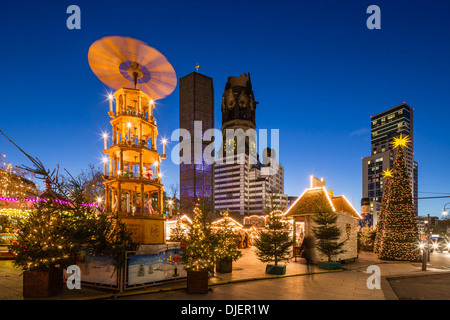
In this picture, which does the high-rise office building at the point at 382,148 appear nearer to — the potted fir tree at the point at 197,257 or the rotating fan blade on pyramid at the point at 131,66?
the rotating fan blade on pyramid at the point at 131,66

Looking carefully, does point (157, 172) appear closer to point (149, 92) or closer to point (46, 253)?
point (149, 92)

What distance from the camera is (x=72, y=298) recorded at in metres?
8.04

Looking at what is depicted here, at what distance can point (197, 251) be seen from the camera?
31.2 ft

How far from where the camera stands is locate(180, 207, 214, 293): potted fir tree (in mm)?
9047

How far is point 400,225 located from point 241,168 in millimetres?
133687

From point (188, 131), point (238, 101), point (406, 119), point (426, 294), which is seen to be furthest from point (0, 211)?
point (406, 119)

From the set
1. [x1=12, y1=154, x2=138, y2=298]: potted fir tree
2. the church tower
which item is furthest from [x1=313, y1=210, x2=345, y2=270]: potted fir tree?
the church tower

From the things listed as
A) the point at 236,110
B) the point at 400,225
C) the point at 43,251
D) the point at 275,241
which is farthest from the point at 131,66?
the point at 236,110

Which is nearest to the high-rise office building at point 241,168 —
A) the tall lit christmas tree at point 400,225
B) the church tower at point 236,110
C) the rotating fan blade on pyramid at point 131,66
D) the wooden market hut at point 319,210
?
the church tower at point 236,110

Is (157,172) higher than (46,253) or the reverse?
higher

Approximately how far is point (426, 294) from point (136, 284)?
10.4 metres

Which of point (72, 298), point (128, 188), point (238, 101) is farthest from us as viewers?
point (238, 101)

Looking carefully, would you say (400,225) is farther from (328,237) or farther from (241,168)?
(241,168)

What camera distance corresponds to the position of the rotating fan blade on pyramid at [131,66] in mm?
10969
